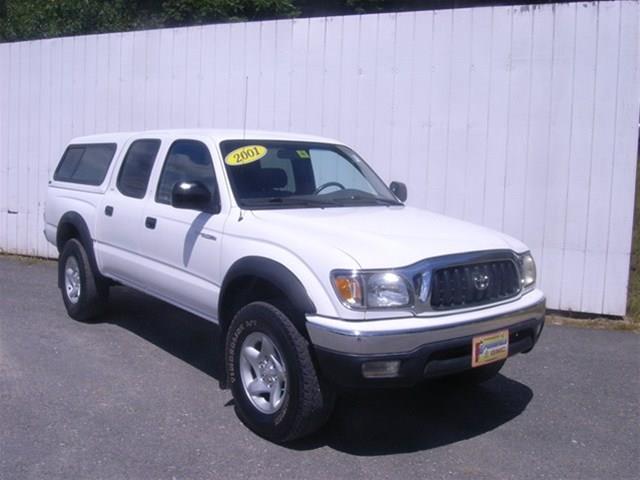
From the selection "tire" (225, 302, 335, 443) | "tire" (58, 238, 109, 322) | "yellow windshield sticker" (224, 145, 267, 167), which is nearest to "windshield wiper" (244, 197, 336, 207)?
"yellow windshield sticker" (224, 145, 267, 167)

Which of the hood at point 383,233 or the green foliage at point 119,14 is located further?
the green foliage at point 119,14

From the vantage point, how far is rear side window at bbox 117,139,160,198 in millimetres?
6574

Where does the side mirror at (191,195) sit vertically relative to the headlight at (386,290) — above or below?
above

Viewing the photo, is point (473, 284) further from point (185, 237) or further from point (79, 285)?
point (79, 285)

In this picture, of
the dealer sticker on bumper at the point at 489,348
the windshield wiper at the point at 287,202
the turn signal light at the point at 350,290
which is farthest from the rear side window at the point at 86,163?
the dealer sticker on bumper at the point at 489,348

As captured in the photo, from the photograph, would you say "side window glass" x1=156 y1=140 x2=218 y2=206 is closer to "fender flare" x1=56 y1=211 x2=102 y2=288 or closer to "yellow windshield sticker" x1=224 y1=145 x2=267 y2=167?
"yellow windshield sticker" x1=224 y1=145 x2=267 y2=167

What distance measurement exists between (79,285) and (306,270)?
3.75 m

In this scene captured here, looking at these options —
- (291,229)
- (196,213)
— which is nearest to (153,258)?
(196,213)

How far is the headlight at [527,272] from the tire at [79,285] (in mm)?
3965

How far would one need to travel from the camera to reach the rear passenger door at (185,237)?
5.44 m

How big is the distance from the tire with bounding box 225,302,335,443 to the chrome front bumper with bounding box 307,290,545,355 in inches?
8.8

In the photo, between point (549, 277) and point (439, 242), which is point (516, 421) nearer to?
point (439, 242)

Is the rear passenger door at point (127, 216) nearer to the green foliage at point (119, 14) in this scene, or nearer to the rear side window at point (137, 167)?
the rear side window at point (137, 167)

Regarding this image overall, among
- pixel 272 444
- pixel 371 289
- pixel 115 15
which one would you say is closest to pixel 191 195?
pixel 371 289
